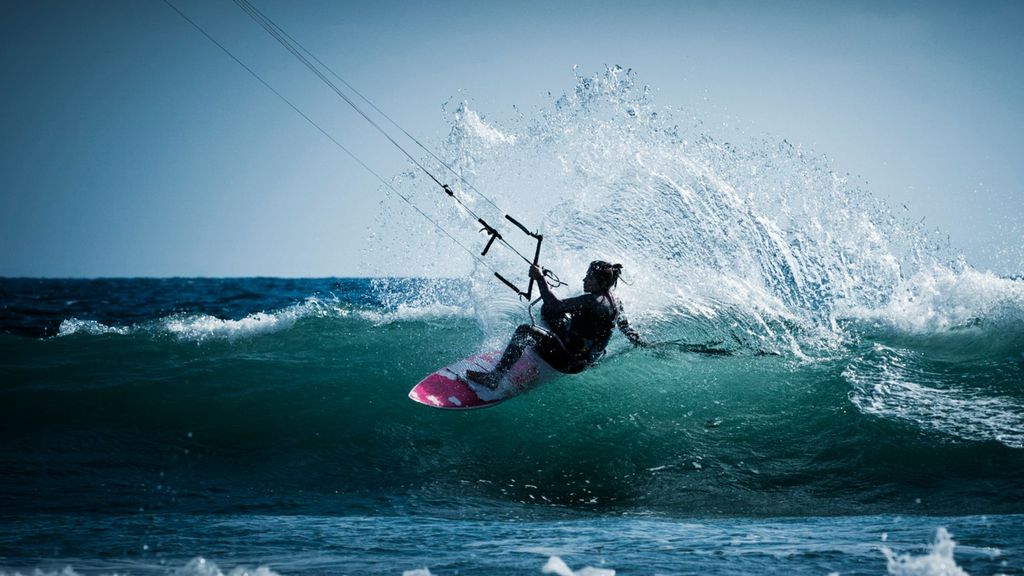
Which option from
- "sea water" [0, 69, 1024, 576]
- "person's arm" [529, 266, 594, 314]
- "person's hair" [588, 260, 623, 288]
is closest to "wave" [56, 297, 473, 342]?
"sea water" [0, 69, 1024, 576]

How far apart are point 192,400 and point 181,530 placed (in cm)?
462

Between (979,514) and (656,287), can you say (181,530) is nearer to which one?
(979,514)

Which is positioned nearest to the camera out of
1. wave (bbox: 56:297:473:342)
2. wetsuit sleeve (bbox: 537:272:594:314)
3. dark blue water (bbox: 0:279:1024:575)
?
dark blue water (bbox: 0:279:1024:575)

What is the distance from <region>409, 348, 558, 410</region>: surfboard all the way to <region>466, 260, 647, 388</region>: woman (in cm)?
9

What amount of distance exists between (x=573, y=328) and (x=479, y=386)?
1.40 metres

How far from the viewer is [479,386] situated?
25.5 ft

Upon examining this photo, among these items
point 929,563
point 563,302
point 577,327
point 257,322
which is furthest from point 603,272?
point 257,322

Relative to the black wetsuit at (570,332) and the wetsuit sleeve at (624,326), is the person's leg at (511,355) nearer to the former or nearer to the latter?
the black wetsuit at (570,332)

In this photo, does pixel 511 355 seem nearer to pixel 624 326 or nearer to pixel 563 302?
pixel 563 302

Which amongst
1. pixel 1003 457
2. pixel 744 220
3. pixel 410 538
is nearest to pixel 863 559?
pixel 410 538

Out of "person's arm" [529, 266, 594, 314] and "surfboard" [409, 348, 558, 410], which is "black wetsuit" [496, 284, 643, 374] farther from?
"surfboard" [409, 348, 558, 410]

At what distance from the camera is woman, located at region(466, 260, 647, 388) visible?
7383 millimetres

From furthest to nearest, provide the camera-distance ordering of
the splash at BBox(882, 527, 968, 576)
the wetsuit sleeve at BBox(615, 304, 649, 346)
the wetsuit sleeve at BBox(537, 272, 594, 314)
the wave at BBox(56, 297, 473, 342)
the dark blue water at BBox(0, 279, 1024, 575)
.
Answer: the wave at BBox(56, 297, 473, 342) < the wetsuit sleeve at BBox(615, 304, 649, 346) < the wetsuit sleeve at BBox(537, 272, 594, 314) < the dark blue water at BBox(0, 279, 1024, 575) < the splash at BBox(882, 527, 968, 576)

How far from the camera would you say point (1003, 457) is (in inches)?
247
